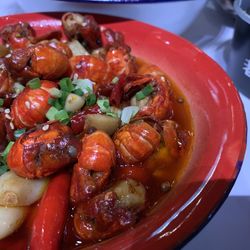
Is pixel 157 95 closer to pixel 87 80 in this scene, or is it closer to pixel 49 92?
pixel 87 80

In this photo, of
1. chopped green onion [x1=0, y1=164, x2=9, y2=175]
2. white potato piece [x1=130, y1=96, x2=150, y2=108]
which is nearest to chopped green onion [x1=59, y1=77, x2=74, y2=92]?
white potato piece [x1=130, y1=96, x2=150, y2=108]

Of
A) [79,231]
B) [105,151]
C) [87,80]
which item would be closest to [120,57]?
[87,80]

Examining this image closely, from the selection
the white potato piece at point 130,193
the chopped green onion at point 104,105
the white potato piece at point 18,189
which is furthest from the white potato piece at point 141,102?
the white potato piece at point 18,189

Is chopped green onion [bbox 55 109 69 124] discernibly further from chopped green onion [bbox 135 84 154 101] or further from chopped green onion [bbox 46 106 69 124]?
chopped green onion [bbox 135 84 154 101]

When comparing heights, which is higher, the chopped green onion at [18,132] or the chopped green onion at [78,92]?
the chopped green onion at [78,92]

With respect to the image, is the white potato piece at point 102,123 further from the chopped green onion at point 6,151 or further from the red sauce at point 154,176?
the chopped green onion at point 6,151

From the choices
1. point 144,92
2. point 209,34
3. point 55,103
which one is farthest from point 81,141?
point 209,34

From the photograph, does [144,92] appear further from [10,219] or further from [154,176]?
[10,219]
